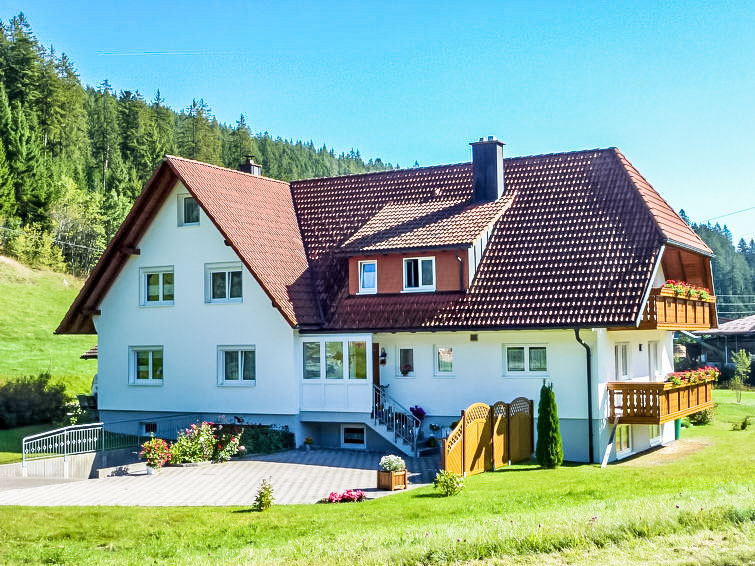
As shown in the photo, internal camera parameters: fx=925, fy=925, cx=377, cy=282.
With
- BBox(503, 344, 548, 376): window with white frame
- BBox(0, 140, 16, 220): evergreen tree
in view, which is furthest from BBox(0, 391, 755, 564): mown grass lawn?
BBox(0, 140, 16, 220): evergreen tree

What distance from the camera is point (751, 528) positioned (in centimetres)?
1162

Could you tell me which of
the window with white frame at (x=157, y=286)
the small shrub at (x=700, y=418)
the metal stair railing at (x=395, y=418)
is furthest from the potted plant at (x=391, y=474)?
the small shrub at (x=700, y=418)

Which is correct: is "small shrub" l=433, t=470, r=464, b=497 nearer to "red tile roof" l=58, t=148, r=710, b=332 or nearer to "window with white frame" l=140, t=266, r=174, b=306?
"red tile roof" l=58, t=148, r=710, b=332

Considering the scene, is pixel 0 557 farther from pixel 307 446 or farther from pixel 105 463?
pixel 307 446

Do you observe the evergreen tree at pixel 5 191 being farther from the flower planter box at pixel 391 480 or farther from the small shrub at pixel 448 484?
the small shrub at pixel 448 484

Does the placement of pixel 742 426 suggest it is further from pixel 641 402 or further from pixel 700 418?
pixel 641 402

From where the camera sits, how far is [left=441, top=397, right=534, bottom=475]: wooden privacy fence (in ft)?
72.2

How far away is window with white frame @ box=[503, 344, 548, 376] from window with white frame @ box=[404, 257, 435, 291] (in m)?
3.15

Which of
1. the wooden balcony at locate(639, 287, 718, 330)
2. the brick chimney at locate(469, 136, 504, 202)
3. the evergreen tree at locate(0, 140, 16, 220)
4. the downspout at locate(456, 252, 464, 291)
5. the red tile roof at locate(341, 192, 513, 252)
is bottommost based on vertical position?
the wooden balcony at locate(639, 287, 718, 330)

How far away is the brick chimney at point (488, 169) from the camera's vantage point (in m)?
30.1

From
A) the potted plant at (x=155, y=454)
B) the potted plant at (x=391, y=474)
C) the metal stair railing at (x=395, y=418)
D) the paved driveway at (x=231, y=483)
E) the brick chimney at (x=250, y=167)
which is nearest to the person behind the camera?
the paved driveway at (x=231, y=483)

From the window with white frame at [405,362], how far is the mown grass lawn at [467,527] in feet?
19.3

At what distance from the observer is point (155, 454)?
24.6 m

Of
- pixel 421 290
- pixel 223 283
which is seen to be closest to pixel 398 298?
pixel 421 290
